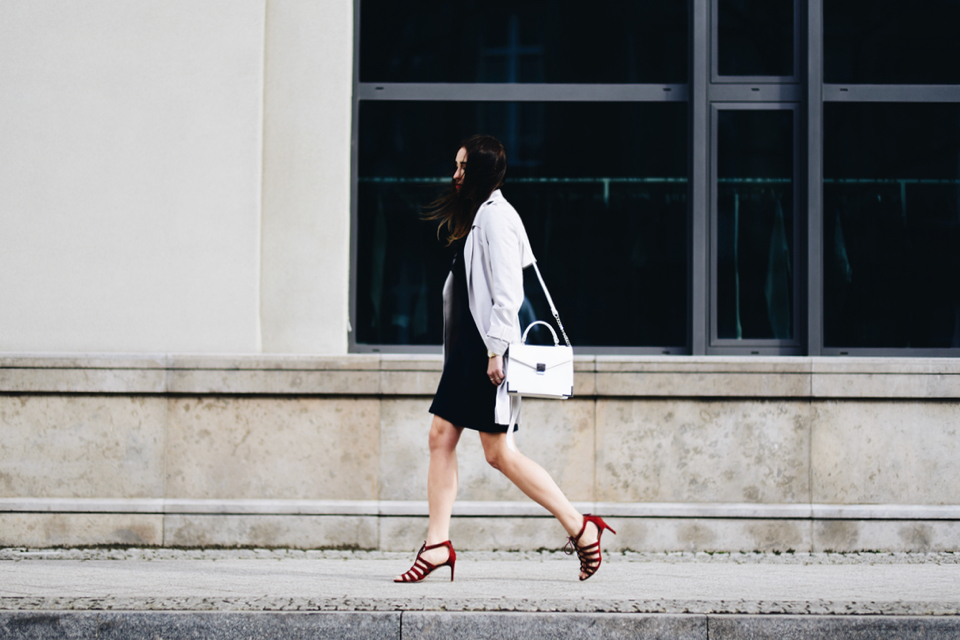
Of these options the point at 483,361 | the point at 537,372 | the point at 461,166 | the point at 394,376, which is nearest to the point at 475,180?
the point at 461,166

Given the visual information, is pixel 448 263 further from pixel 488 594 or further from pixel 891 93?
pixel 891 93

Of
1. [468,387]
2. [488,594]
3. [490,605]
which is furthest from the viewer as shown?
[468,387]

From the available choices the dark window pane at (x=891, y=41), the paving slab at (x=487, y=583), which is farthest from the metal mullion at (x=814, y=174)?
the paving slab at (x=487, y=583)

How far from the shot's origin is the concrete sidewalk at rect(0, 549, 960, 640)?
13.3 ft

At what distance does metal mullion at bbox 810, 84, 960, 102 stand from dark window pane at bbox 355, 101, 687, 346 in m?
0.97

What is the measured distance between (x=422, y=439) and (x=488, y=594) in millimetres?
1769

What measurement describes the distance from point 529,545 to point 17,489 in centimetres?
300

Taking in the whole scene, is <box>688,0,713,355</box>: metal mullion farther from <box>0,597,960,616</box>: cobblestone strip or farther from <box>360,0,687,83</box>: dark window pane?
<box>0,597,960,616</box>: cobblestone strip

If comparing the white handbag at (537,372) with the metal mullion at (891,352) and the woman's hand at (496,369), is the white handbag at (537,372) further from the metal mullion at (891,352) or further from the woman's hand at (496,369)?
the metal mullion at (891,352)

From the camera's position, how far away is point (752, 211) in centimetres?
675

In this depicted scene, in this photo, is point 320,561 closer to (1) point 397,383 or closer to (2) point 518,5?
(1) point 397,383

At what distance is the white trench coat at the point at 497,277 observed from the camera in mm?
4531

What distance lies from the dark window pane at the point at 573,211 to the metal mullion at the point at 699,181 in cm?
11

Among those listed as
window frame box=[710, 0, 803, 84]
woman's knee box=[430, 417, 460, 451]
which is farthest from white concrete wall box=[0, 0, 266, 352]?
window frame box=[710, 0, 803, 84]
